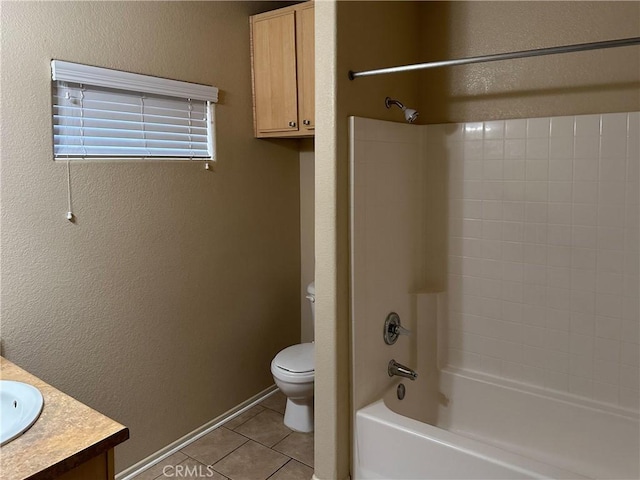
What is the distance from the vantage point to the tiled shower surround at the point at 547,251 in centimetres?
213

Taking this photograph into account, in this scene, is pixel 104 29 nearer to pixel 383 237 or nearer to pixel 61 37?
pixel 61 37

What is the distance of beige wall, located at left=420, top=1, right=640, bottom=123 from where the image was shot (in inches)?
83.0

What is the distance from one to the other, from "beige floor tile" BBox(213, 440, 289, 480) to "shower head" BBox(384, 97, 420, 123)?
1.80 meters

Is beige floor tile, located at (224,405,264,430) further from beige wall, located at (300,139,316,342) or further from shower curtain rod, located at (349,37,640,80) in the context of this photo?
shower curtain rod, located at (349,37,640,80)

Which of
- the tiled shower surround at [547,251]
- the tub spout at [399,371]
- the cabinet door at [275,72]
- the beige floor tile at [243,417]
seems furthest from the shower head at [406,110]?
the beige floor tile at [243,417]

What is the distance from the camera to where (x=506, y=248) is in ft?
7.85

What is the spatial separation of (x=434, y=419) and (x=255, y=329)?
1.23 meters

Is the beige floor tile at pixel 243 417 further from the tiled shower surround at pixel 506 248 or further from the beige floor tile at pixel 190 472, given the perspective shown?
the tiled shower surround at pixel 506 248

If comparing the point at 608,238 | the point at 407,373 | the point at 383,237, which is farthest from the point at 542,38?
the point at 407,373

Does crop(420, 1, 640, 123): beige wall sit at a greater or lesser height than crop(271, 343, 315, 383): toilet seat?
greater

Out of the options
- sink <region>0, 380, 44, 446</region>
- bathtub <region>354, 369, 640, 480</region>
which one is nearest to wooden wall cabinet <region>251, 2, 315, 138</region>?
bathtub <region>354, 369, 640, 480</region>

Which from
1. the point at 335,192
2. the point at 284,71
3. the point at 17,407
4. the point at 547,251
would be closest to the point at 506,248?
the point at 547,251

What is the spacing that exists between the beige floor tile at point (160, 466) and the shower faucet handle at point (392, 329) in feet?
4.22

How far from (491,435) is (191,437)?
1.57 m
